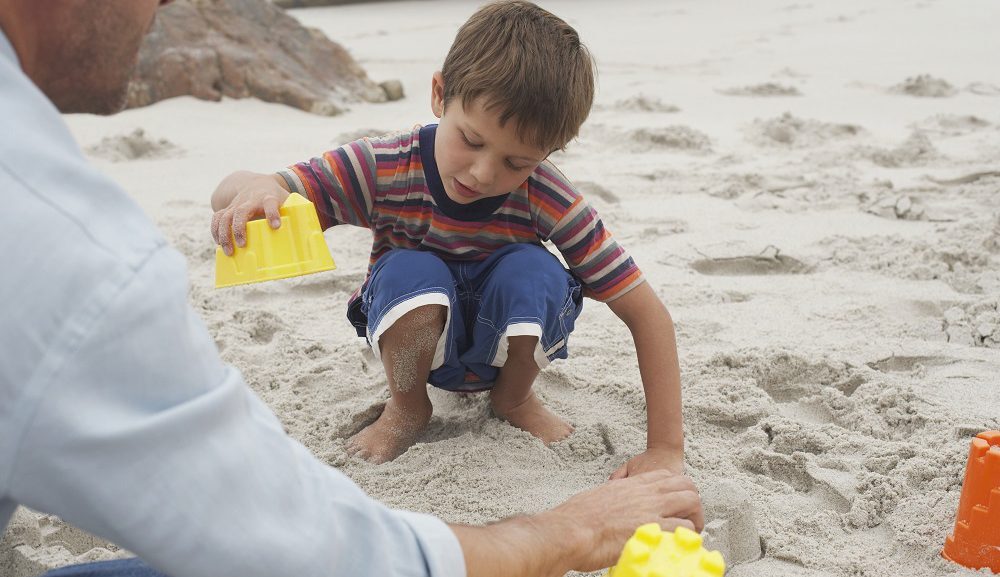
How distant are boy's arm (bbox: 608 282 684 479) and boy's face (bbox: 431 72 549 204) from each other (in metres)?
0.32

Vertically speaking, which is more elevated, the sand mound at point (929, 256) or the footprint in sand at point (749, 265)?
the sand mound at point (929, 256)

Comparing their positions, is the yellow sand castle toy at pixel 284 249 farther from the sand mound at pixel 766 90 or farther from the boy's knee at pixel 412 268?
the sand mound at pixel 766 90

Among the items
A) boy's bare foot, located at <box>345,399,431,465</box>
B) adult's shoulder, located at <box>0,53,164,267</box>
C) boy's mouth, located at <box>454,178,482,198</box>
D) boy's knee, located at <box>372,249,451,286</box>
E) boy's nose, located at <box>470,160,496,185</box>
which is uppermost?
adult's shoulder, located at <box>0,53,164,267</box>

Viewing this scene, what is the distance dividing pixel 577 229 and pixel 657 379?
1.05 ft

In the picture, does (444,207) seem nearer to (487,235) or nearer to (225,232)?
(487,235)

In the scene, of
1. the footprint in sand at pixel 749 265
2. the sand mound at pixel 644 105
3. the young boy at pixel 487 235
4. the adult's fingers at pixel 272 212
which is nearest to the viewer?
the adult's fingers at pixel 272 212

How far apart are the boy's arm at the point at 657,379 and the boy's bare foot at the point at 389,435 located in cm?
41

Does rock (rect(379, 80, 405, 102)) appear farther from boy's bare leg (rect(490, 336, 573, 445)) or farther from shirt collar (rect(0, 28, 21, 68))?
shirt collar (rect(0, 28, 21, 68))

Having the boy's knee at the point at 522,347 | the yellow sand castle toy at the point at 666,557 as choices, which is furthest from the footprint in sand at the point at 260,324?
the yellow sand castle toy at the point at 666,557

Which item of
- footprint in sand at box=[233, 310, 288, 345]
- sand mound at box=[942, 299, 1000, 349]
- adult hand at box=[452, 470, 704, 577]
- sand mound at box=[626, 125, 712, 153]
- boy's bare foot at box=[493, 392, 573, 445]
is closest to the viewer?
adult hand at box=[452, 470, 704, 577]

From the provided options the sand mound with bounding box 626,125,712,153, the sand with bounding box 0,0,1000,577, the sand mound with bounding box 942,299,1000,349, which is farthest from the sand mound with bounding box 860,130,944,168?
the sand mound with bounding box 942,299,1000,349

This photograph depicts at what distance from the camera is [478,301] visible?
197cm

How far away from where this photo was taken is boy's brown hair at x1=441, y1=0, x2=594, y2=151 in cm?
178

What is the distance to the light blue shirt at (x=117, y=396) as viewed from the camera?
743 millimetres
